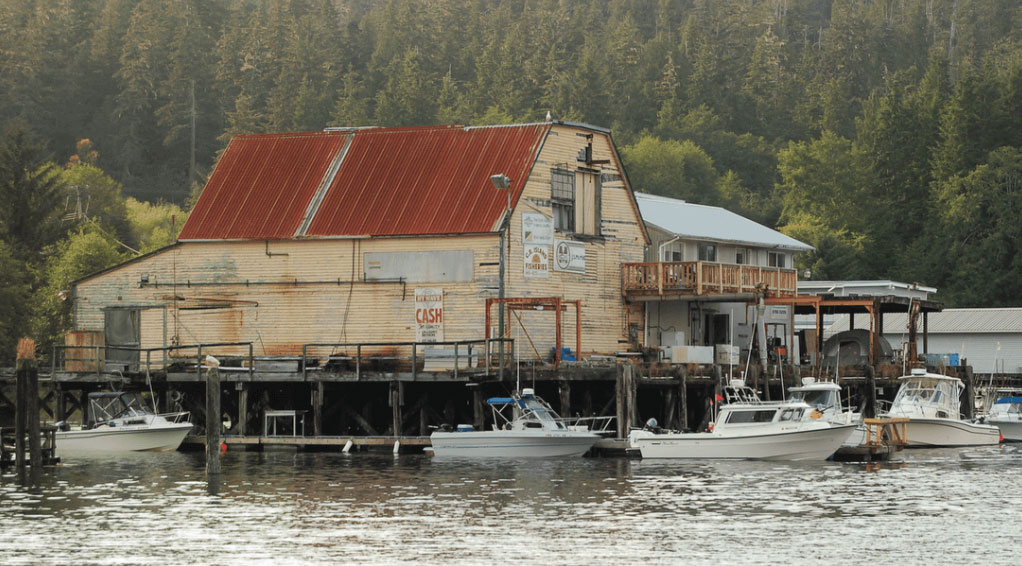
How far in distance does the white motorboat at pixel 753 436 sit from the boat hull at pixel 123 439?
1505 centimetres

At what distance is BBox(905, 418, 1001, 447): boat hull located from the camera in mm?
56094

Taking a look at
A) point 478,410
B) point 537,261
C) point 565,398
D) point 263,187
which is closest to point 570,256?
point 537,261

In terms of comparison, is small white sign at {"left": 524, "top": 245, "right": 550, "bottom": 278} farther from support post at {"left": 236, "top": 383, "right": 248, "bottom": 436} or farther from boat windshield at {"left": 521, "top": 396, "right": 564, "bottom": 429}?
support post at {"left": 236, "top": 383, "right": 248, "bottom": 436}

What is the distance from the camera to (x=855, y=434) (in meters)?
52.2

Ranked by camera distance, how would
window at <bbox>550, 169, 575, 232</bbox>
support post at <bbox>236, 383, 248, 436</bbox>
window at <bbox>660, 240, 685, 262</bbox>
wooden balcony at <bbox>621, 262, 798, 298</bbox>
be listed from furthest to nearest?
window at <bbox>660, 240, 685, 262</bbox> → wooden balcony at <bbox>621, 262, 798, 298</bbox> → window at <bbox>550, 169, 575, 232</bbox> → support post at <bbox>236, 383, 248, 436</bbox>

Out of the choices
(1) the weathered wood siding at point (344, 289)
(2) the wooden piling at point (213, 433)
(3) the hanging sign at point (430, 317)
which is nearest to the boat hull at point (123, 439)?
(1) the weathered wood siding at point (344, 289)

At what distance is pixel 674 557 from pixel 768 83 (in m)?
148

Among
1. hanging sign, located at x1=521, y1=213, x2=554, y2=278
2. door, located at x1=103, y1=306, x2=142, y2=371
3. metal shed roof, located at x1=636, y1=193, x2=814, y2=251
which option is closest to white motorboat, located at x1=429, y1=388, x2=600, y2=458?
hanging sign, located at x1=521, y1=213, x2=554, y2=278

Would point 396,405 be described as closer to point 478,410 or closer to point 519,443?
point 478,410

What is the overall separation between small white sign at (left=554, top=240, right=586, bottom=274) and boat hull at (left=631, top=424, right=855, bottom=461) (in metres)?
9.27

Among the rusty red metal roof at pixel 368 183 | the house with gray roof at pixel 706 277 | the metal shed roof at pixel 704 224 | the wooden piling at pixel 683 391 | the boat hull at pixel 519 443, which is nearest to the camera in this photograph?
the boat hull at pixel 519 443

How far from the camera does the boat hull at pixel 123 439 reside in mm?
51969

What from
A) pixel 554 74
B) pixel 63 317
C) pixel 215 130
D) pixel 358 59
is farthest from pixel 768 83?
pixel 63 317

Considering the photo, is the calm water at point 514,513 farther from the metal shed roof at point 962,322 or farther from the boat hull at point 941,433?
the metal shed roof at point 962,322
